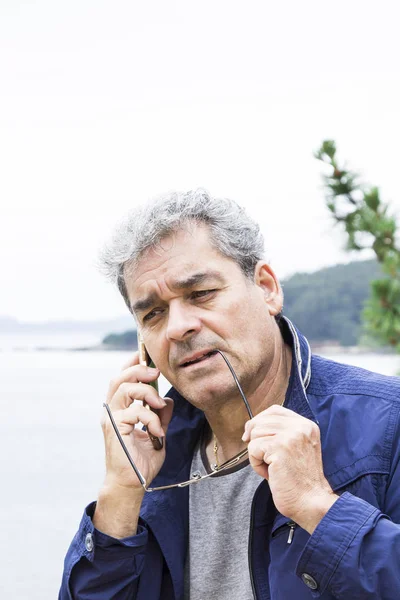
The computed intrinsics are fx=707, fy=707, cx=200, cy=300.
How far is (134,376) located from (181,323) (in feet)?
1.02

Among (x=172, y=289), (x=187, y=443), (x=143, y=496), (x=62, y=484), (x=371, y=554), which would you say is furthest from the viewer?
(x=62, y=484)

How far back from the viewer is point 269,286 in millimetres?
1875

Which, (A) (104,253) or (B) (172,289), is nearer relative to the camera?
(B) (172,289)

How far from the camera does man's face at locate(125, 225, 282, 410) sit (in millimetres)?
1695

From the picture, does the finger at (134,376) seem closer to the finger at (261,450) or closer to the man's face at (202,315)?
the man's face at (202,315)

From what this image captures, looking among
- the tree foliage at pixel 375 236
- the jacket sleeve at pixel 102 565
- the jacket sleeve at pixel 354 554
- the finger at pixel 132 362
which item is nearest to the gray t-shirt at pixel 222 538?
Answer: the jacket sleeve at pixel 102 565

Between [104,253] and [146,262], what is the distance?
166mm

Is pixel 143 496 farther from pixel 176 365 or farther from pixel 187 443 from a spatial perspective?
pixel 176 365

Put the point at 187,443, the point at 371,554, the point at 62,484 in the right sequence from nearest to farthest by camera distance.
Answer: the point at 371,554
the point at 187,443
the point at 62,484

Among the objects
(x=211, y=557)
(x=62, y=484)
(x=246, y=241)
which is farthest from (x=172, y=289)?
(x=62, y=484)

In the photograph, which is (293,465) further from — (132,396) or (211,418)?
(132,396)

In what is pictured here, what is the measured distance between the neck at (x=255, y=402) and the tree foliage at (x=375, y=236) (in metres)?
1.03

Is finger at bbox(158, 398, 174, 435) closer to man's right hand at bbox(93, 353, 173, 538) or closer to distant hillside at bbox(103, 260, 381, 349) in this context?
man's right hand at bbox(93, 353, 173, 538)

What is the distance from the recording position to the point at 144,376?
1.93m
